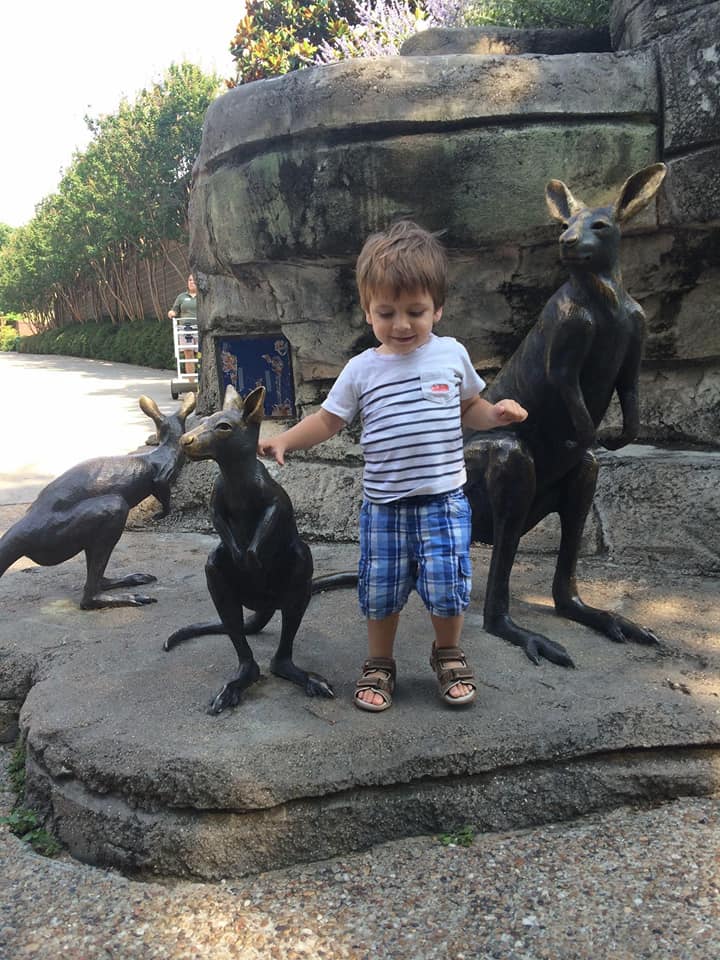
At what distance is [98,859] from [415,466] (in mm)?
1430

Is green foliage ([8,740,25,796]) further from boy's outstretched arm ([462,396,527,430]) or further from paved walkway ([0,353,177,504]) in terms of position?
paved walkway ([0,353,177,504])

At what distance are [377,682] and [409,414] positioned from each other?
84cm

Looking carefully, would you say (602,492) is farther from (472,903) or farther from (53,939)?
(53,939)

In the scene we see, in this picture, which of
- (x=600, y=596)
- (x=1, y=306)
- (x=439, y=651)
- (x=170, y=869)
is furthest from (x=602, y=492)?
(x=1, y=306)

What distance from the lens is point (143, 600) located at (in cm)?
365

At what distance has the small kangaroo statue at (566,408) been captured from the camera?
2.78 metres

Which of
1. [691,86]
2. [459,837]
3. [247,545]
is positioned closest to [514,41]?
[691,86]

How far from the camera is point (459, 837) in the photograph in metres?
2.29

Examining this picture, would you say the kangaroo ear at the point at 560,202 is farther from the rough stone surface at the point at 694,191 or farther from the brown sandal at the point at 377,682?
the brown sandal at the point at 377,682

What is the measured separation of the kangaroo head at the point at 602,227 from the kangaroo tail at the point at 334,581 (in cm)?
170

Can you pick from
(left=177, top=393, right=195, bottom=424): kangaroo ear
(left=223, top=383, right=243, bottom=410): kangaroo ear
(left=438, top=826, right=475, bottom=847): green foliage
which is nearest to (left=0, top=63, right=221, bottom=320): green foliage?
(left=177, top=393, right=195, bottom=424): kangaroo ear

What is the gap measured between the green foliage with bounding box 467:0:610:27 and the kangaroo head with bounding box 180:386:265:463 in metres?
4.44

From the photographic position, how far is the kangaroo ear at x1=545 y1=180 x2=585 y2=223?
287cm

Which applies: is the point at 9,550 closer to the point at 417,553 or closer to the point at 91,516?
the point at 91,516
